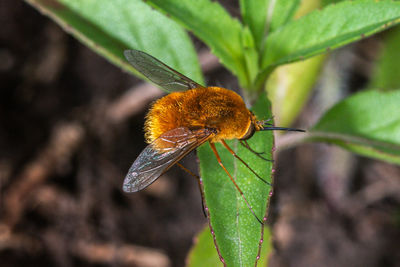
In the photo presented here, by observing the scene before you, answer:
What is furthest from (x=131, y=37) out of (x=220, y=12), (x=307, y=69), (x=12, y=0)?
(x=12, y=0)

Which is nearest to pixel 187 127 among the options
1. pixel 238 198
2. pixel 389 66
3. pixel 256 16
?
pixel 238 198

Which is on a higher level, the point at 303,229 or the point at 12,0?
the point at 12,0

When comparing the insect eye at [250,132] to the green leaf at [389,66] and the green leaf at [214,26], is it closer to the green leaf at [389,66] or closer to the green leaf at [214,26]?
the green leaf at [214,26]

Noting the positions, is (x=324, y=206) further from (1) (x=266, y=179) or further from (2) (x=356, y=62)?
(1) (x=266, y=179)

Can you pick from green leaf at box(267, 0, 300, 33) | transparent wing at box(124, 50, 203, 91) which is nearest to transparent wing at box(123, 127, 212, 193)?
transparent wing at box(124, 50, 203, 91)

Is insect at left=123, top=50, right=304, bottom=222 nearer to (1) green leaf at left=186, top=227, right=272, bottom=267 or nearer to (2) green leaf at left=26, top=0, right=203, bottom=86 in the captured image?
(2) green leaf at left=26, top=0, right=203, bottom=86

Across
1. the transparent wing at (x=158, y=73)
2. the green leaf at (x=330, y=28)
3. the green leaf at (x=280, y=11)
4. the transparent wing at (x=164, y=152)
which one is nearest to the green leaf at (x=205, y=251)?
the transparent wing at (x=164, y=152)

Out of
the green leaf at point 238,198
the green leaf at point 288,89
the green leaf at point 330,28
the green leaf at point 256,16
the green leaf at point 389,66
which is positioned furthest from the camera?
the green leaf at point 389,66
